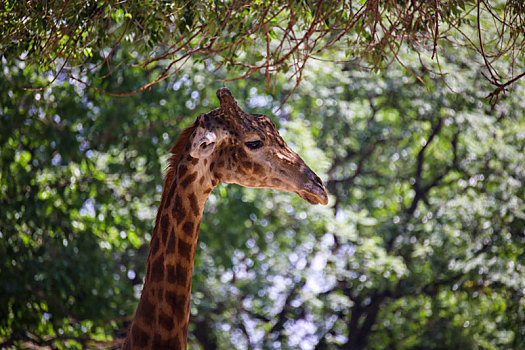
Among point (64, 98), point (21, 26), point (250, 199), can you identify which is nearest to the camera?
point (21, 26)

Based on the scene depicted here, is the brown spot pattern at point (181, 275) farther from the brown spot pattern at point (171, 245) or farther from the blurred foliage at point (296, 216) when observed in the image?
the blurred foliage at point (296, 216)

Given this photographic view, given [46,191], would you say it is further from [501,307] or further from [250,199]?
[501,307]

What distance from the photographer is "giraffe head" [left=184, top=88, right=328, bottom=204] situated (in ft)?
10.4

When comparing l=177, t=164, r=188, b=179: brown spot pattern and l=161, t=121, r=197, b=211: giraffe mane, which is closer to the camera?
l=177, t=164, r=188, b=179: brown spot pattern

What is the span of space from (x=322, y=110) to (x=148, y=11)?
23.5 feet

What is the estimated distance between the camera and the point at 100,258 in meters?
7.68

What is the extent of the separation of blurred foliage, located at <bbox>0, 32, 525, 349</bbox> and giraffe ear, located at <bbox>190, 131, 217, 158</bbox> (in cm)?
403

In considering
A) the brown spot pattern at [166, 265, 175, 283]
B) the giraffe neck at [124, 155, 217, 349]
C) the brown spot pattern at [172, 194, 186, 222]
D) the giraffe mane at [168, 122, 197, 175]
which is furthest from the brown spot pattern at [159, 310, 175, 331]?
the giraffe mane at [168, 122, 197, 175]

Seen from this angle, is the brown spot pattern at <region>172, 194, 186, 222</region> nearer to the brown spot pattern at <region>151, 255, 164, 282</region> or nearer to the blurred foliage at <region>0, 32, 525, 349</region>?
the brown spot pattern at <region>151, 255, 164, 282</region>

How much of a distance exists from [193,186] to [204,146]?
0.26 m

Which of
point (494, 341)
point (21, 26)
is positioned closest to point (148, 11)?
point (21, 26)

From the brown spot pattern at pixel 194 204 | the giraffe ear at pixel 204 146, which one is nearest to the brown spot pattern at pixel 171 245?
the brown spot pattern at pixel 194 204


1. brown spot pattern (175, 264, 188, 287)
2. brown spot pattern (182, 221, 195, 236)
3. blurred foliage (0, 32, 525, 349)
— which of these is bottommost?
brown spot pattern (175, 264, 188, 287)

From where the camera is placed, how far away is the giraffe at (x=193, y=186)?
309 cm
